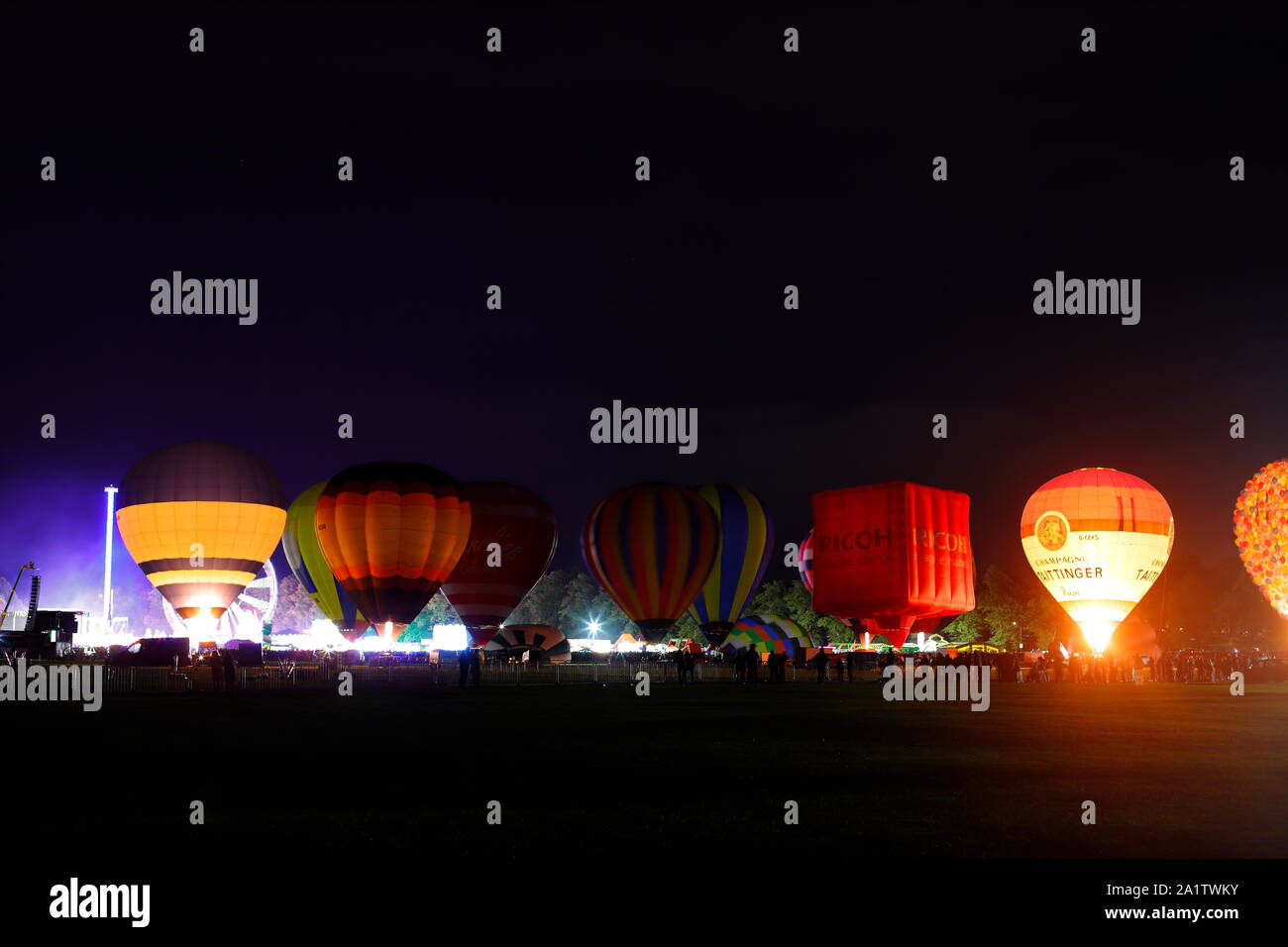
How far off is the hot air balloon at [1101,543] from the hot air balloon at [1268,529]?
15.2 m

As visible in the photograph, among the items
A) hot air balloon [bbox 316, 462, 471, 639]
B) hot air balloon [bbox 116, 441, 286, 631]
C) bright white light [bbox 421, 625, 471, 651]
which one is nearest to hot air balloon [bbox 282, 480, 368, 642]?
hot air balloon [bbox 116, 441, 286, 631]

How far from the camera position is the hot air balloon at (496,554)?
71.6 metres

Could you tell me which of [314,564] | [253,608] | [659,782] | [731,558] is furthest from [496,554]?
[253,608]

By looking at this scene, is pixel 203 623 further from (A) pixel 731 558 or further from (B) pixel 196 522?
(A) pixel 731 558

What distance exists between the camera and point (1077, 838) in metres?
12.8

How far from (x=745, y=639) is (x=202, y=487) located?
32.0 metres

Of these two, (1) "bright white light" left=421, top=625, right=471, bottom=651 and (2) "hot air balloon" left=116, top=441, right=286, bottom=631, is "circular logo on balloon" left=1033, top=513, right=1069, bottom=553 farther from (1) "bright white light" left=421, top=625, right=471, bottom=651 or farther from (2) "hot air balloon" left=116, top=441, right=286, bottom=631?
(1) "bright white light" left=421, top=625, right=471, bottom=651

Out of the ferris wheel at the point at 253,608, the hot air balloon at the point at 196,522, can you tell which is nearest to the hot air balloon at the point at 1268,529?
the hot air balloon at the point at 196,522

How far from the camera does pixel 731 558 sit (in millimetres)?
74625

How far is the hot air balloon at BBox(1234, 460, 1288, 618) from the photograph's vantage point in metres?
84.1

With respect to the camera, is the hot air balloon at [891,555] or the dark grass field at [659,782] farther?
the hot air balloon at [891,555]

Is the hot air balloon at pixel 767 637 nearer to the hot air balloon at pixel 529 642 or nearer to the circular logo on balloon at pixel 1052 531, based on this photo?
the hot air balloon at pixel 529 642
